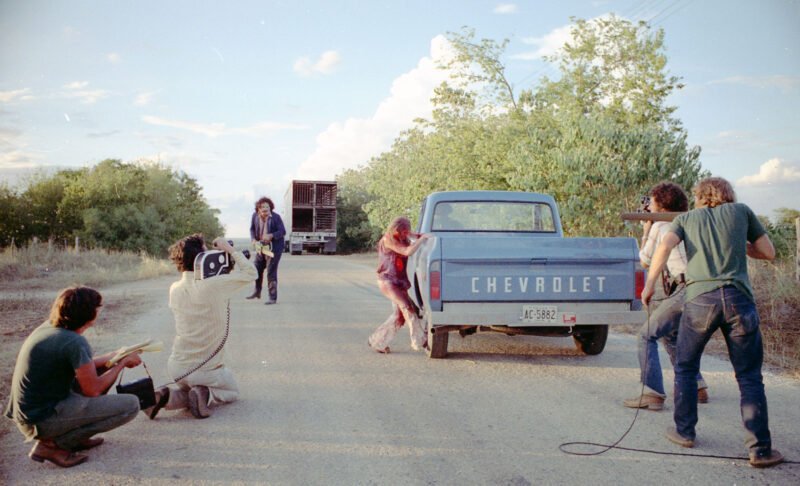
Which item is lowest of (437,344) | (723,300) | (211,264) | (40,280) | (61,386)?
(40,280)

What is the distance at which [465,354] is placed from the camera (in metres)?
7.34

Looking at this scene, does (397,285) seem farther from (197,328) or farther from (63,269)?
(63,269)

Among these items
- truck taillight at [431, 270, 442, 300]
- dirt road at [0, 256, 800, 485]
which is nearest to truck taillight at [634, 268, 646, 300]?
dirt road at [0, 256, 800, 485]

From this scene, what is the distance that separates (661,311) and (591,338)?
7.54ft

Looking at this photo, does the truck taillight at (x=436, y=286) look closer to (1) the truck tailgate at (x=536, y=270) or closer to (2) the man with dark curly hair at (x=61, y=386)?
(1) the truck tailgate at (x=536, y=270)

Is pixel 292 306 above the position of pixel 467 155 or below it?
below

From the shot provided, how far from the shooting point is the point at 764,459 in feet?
12.6

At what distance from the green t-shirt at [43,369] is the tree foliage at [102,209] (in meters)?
28.6

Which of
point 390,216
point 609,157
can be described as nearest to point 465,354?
point 609,157

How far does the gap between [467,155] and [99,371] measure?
19567 mm

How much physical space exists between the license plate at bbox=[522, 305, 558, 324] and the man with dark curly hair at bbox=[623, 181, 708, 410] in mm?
1220

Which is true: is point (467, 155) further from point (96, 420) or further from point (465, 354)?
point (96, 420)

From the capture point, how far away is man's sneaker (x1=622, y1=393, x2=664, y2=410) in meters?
5.10

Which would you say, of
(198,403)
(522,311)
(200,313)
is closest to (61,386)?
(198,403)
